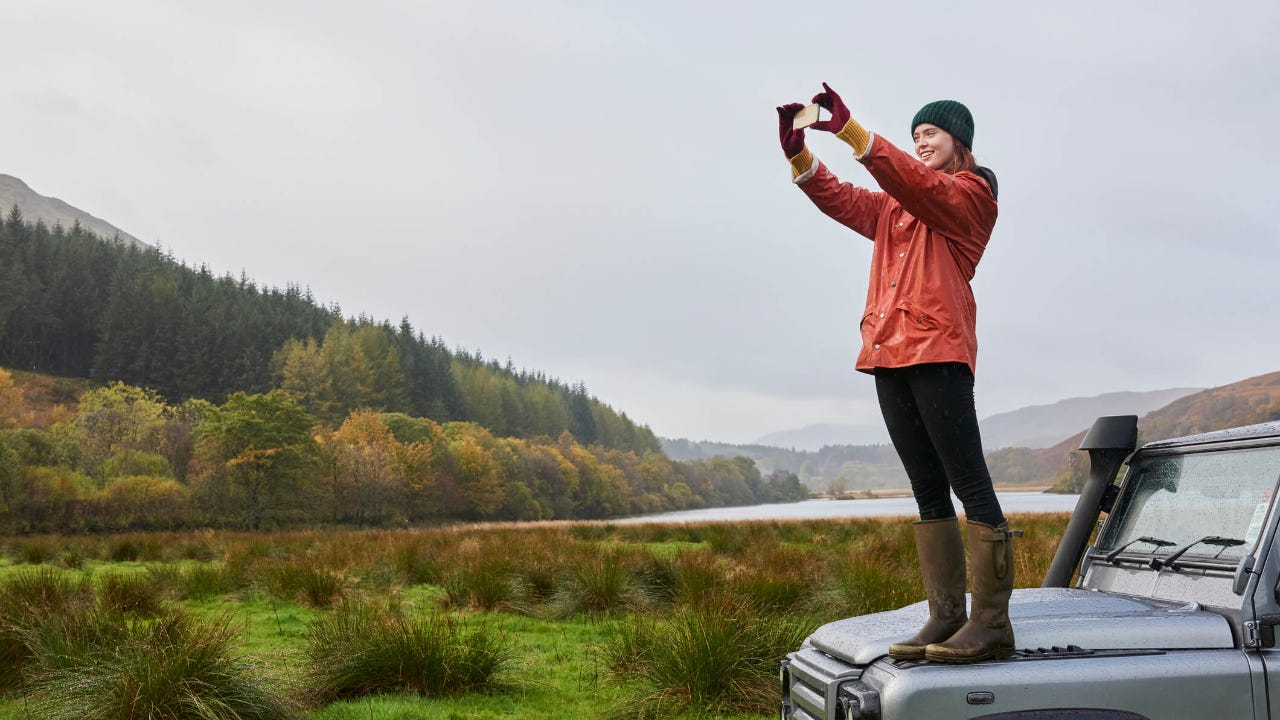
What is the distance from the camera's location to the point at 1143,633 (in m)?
2.79

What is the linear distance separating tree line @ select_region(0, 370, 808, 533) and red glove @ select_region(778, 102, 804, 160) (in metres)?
52.3

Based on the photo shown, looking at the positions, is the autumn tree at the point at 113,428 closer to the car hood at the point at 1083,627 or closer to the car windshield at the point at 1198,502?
the car hood at the point at 1083,627

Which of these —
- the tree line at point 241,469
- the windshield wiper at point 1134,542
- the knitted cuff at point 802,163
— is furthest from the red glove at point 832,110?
the tree line at point 241,469

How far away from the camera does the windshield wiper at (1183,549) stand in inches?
122

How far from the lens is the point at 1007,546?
2895mm

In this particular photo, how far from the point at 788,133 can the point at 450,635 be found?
4953mm

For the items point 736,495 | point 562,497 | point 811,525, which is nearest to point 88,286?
point 562,497

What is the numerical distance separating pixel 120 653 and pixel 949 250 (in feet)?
17.5

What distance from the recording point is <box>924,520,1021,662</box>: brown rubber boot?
271 centimetres


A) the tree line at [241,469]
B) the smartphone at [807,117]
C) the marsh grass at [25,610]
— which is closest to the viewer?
the smartphone at [807,117]

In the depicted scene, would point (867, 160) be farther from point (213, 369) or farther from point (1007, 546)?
point (213, 369)

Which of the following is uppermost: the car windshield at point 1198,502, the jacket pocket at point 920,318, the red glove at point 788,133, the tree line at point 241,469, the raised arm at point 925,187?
the red glove at point 788,133

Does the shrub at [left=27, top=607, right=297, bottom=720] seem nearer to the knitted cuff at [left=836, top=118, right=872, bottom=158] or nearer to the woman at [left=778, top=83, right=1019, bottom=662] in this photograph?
the woman at [left=778, top=83, right=1019, bottom=662]

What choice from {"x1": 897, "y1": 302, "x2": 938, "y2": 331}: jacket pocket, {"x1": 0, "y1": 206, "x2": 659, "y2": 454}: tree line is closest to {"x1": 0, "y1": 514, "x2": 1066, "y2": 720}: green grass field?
{"x1": 897, "y1": 302, "x2": 938, "y2": 331}: jacket pocket
